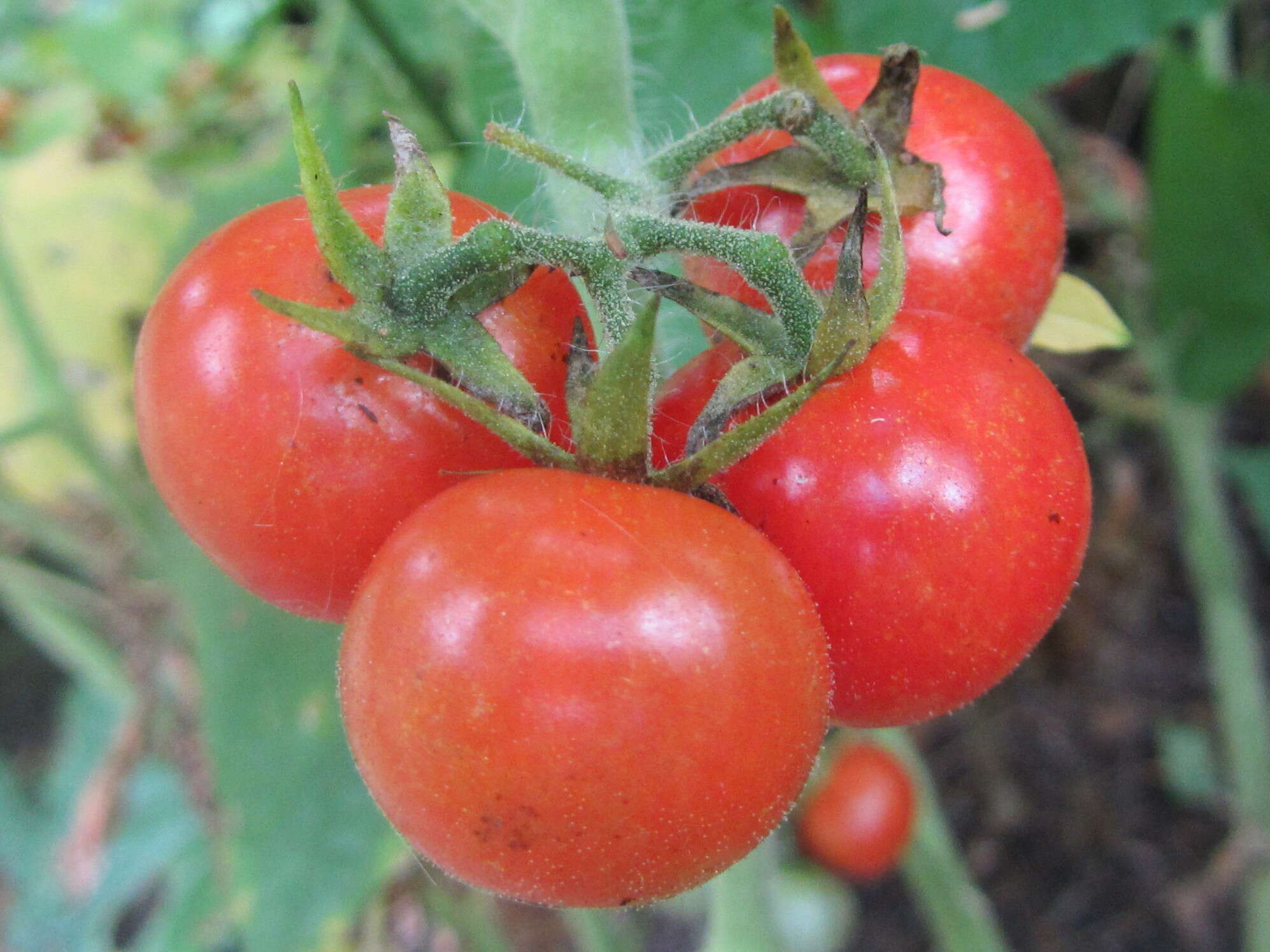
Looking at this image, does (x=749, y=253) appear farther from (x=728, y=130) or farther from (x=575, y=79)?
(x=575, y=79)

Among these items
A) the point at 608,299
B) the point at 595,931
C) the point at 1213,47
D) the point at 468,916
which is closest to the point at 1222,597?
the point at 1213,47

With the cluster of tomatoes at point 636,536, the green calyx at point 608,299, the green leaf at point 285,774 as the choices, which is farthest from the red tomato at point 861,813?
the green calyx at point 608,299

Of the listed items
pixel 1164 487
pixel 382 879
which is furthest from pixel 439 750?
pixel 1164 487

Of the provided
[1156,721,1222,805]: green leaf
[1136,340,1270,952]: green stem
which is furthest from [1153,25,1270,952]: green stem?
[1156,721,1222,805]: green leaf

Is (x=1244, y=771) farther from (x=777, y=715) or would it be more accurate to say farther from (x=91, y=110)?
(x=91, y=110)

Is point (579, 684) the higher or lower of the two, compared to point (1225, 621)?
higher

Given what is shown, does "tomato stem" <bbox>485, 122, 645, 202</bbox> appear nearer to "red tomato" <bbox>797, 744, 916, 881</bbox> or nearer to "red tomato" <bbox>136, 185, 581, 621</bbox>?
"red tomato" <bbox>136, 185, 581, 621</bbox>

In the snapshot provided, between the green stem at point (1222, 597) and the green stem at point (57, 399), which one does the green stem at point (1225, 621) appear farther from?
the green stem at point (57, 399)
